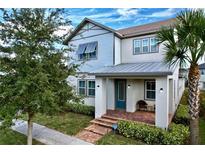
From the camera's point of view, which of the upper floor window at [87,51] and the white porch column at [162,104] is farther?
the upper floor window at [87,51]

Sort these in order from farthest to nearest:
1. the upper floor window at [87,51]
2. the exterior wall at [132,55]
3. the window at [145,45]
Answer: the upper floor window at [87,51], the window at [145,45], the exterior wall at [132,55]

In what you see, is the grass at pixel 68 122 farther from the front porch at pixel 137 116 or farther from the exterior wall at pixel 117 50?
the exterior wall at pixel 117 50

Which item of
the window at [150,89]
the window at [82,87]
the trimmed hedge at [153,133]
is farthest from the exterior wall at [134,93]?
the window at [82,87]

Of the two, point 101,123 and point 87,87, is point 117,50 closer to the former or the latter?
point 87,87

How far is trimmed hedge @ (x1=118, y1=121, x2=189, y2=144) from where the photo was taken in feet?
30.7

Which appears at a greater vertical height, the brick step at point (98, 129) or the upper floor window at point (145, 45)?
the upper floor window at point (145, 45)

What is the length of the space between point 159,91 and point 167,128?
199 centimetres

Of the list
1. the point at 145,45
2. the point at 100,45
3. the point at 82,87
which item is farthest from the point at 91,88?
the point at 145,45

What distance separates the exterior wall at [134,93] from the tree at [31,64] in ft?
22.2

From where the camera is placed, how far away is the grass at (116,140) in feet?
32.3

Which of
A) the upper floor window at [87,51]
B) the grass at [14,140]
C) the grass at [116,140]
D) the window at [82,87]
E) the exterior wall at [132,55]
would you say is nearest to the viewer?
the grass at [14,140]

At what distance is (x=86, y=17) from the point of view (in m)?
16.4

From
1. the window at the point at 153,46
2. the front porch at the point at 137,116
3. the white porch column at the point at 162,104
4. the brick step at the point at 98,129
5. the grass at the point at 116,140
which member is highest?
the window at the point at 153,46
